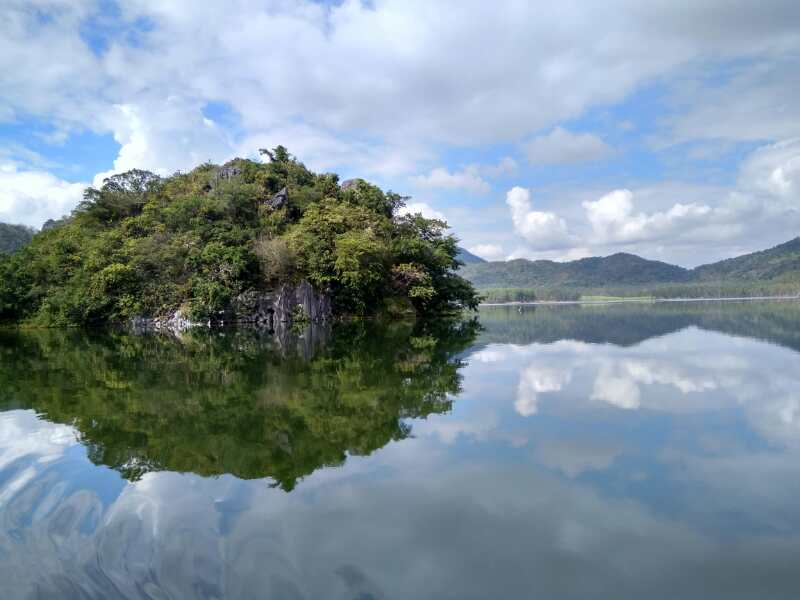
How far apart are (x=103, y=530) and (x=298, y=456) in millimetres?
2180

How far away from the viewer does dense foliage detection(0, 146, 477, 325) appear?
35.8 meters

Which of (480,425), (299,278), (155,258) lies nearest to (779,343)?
(480,425)

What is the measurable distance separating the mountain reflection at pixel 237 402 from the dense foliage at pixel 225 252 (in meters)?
18.3

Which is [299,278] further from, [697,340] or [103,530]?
[103,530]

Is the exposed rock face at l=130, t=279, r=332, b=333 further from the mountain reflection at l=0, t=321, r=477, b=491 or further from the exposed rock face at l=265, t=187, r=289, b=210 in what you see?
the mountain reflection at l=0, t=321, r=477, b=491

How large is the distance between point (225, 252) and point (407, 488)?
33040 millimetres

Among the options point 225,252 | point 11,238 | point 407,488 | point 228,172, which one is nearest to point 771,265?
point 228,172

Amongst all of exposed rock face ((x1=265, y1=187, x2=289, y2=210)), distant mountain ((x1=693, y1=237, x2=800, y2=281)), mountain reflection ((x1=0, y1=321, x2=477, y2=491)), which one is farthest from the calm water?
distant mountain ((x1=693, y1=237, x2=800, y2=281))

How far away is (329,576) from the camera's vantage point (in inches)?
139

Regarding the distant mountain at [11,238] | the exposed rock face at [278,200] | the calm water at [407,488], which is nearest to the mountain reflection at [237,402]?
the calm water at [407,488]

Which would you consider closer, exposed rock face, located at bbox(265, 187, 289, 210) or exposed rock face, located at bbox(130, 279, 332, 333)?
exposed rock face, located at bbox(130, 279, 332, 333)

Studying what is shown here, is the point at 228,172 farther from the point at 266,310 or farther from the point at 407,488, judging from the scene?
the point at 407,488

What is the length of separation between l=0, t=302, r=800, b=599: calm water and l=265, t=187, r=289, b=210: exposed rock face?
106 ft

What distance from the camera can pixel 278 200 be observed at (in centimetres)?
4191
